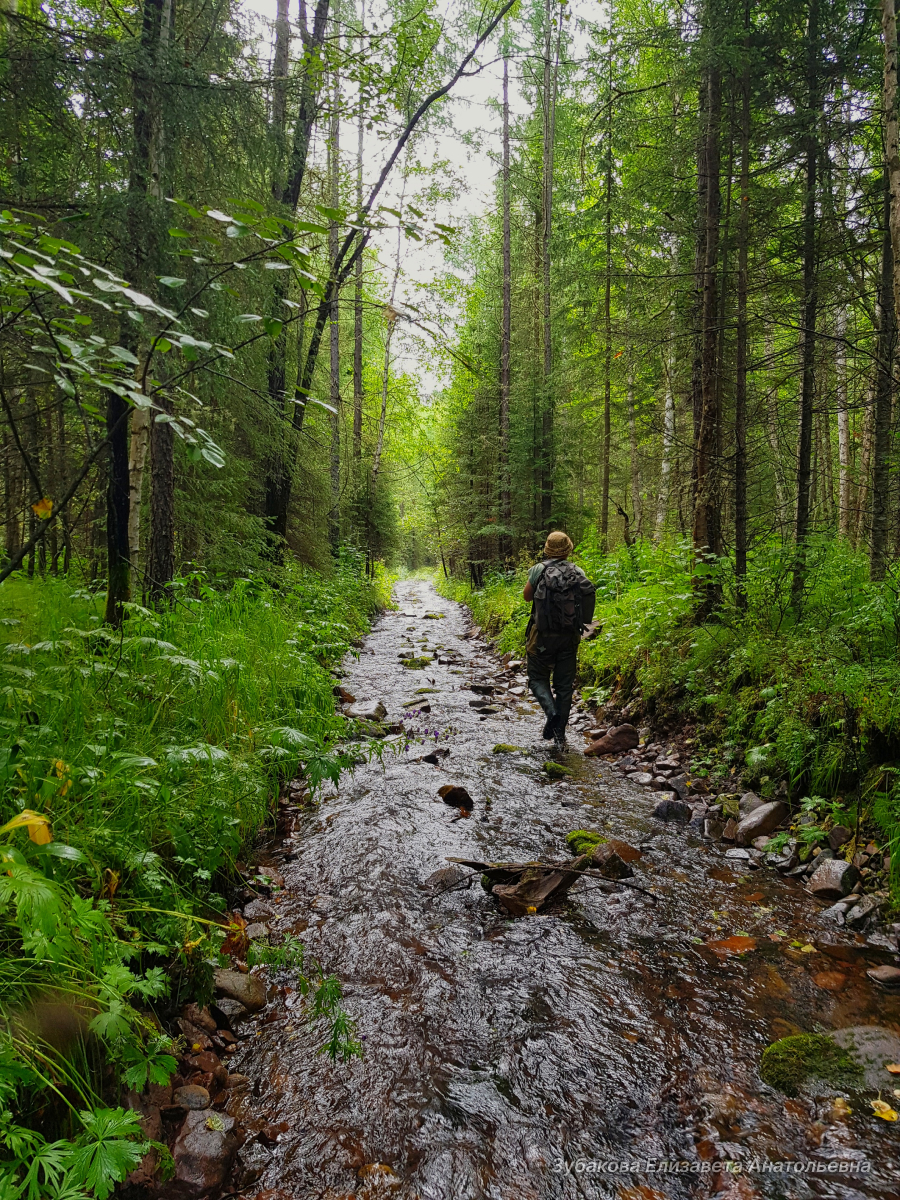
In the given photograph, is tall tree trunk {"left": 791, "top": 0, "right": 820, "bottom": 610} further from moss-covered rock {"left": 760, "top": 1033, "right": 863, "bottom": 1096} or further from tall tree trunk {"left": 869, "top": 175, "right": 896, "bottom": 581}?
moss-covered rock {"left": 760, "top": 1033, "right": 863, "bottom": 1096}

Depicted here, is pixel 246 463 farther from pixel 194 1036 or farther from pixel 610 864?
pixel 194 1036

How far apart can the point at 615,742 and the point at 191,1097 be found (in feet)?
17.9

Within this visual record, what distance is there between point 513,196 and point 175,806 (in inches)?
950

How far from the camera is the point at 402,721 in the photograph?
24.8ft

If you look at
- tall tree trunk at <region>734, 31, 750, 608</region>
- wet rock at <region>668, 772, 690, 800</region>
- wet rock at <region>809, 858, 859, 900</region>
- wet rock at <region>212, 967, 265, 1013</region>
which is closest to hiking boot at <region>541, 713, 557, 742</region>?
wet rock at <region>668, 772, 690, 800</region>

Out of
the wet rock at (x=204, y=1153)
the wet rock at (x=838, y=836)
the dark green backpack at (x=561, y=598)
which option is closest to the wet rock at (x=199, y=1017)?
the wet rock at (x=204, y=1153)

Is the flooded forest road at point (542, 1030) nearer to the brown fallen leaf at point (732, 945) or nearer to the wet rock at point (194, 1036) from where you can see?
the brown fallen leaf at point (732, 945)

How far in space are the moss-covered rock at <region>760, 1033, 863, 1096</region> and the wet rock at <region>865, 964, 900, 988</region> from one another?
65 cm

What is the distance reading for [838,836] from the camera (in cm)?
416

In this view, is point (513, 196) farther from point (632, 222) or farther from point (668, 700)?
point (668, 700)

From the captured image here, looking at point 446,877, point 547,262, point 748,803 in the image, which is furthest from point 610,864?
point 547,262

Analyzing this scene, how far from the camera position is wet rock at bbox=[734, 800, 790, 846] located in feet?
15.0

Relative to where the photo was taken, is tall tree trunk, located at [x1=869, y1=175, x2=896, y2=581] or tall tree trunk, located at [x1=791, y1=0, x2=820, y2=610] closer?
tall tree trunk, located at [x1=869, y1=175, x2=896, y2=581]

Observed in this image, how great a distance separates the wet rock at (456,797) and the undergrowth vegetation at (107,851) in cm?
114
